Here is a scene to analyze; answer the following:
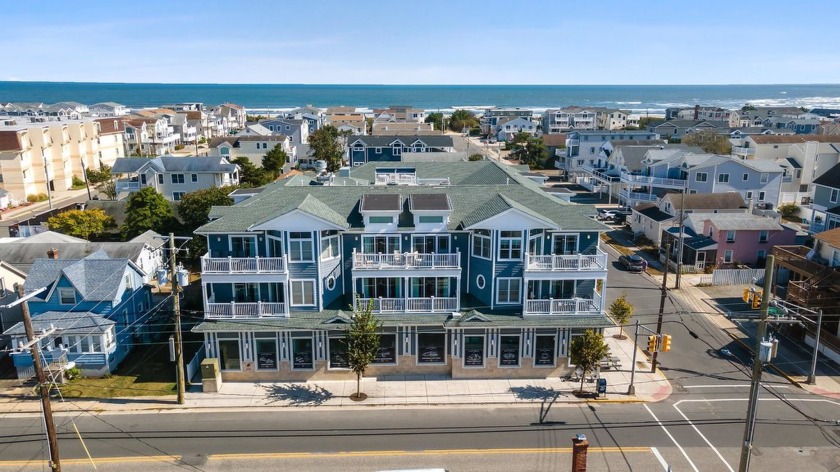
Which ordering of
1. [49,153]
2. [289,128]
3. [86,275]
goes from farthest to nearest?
[289,128]
[49,153]
[86,275]

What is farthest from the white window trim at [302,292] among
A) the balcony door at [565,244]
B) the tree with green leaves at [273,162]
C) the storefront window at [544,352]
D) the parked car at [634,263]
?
the tree with green leaves at [273,162]

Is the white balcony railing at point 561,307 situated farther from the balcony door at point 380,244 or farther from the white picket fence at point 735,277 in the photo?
the white picket fence at point 735,277

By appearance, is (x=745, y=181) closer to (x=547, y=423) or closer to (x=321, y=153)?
(x=547, y=423)

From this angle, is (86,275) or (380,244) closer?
(380,244)

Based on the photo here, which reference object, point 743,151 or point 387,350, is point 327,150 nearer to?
point 743,151

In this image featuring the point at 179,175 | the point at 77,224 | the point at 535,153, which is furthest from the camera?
the point at 535,153

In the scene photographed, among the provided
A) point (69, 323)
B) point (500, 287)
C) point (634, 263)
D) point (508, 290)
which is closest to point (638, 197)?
point (634, 263)

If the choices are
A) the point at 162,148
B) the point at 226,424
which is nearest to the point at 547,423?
the point at 226,424
